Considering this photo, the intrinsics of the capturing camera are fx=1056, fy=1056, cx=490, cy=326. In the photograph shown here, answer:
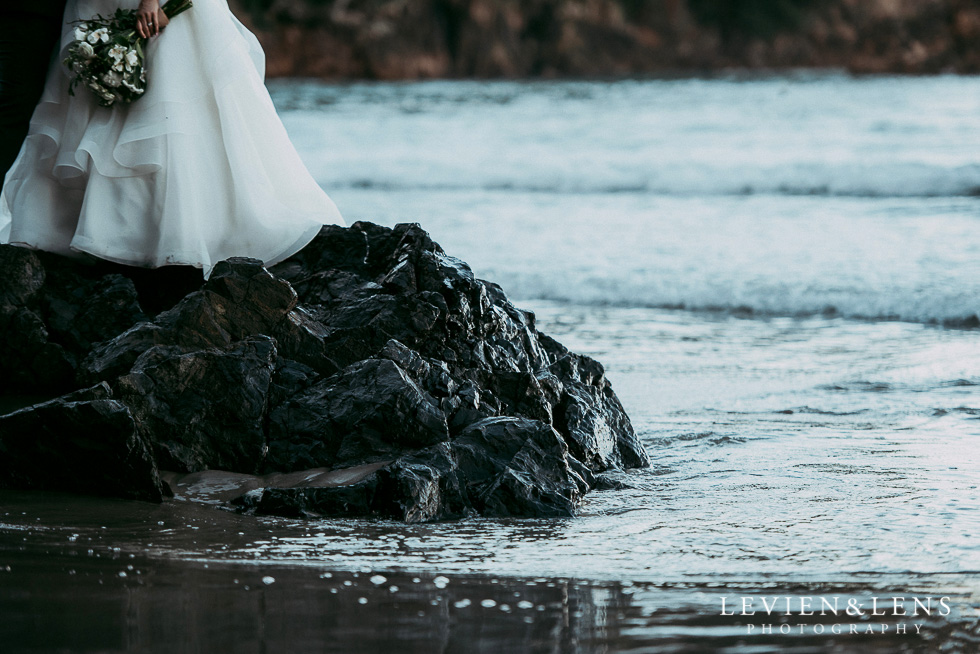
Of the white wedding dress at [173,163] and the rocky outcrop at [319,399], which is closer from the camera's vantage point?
the rocky outcrop at [319,399]

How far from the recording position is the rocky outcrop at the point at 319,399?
2.71 meters

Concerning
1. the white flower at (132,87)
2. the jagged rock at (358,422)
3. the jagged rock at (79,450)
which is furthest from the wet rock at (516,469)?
the white flower at (132,87)

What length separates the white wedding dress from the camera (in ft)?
11.3

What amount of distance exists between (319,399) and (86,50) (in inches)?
56.9

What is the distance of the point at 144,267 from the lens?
3572 millimetres

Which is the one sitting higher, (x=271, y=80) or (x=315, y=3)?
(x=315, y=3)

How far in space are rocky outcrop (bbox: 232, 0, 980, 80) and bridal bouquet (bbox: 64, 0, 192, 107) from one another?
4263 centimetres

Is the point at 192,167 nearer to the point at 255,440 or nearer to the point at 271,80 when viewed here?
the point at 255,440

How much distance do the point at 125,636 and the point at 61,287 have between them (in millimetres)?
2059

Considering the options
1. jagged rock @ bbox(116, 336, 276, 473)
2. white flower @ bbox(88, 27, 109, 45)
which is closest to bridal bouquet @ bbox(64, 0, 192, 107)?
white flower @ bbox(88, 27, 109, 45)

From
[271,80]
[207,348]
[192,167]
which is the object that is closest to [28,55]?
[192,167]

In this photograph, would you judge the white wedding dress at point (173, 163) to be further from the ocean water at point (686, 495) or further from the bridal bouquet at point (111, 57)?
the ocean water at point (686, 495)

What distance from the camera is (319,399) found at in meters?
2.94

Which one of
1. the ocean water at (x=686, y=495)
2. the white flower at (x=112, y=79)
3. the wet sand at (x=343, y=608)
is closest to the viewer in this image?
the wet sand at (x=343, y=608)
